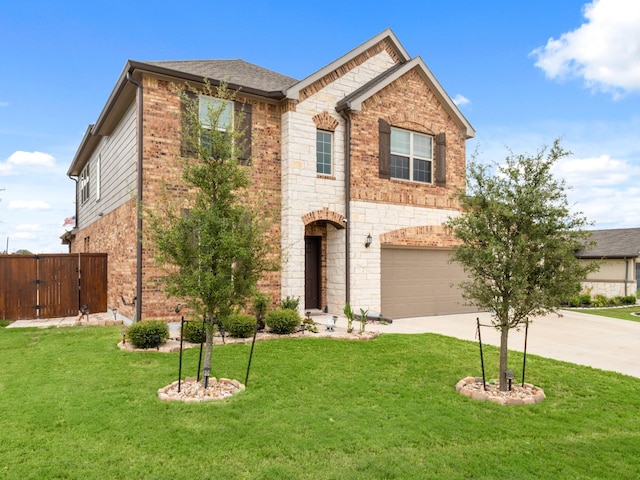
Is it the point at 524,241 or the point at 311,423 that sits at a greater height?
the point at 524,241

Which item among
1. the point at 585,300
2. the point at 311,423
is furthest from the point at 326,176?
the point at 585,300

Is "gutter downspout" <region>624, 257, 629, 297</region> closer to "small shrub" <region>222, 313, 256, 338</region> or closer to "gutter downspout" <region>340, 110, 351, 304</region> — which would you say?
"gutter downspout" <region>340, 110, 351, 304</region>

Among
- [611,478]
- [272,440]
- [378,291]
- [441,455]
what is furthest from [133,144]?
[611,478]

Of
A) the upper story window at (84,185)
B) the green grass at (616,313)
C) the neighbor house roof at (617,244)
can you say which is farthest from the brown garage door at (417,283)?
the upper story window at (84,185)

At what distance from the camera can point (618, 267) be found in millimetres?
24469

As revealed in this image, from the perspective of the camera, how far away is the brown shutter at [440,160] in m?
14.8

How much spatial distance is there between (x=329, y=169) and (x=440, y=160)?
4.41 metres

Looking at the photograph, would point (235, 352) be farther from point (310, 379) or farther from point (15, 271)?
point (15, 271)

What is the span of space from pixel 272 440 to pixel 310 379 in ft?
7.07

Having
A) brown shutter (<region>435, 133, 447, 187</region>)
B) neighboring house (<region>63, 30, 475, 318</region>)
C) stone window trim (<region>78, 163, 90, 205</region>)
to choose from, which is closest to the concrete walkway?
neighboring house (<region>63, 30, 475, 318</region>)

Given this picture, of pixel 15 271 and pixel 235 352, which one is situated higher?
pixel 15 271

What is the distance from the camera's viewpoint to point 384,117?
44.7 feet

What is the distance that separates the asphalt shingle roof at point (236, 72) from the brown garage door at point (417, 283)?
21.1 feet

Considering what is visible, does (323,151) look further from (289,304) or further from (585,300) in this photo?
(585,300)
